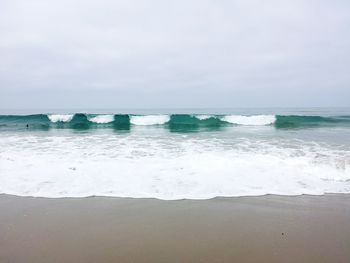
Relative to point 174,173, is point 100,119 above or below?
above

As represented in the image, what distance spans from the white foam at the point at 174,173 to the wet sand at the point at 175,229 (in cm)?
44

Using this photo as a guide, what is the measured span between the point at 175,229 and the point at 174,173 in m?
2.64

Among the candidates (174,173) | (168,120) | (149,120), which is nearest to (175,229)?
(174,173)

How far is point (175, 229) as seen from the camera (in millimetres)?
3307

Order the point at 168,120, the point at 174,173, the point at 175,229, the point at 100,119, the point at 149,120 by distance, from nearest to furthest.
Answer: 1. the point at 175,229
2. the point at 174,173
3. the point at 149,120
4. the point at 168,120
5. the point at 100,119

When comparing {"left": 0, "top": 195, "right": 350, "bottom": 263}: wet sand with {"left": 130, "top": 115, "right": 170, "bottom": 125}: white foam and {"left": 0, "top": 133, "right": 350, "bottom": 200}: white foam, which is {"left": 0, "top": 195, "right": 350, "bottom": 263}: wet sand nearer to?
{"left": 0, "top": 133, "right": 350, "bottom": 200}: white foam

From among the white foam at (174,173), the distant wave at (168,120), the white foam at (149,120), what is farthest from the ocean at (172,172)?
the white foam at (149,120)

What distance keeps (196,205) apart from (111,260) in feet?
5.95

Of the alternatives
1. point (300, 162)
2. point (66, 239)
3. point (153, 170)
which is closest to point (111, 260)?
point (66, 239)

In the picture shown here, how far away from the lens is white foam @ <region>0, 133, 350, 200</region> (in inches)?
191

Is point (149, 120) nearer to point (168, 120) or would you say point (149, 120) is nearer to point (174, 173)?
point (168, 120)

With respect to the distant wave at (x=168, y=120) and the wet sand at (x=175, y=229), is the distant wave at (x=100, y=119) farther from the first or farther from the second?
the wet sand at (x=175, y=229)

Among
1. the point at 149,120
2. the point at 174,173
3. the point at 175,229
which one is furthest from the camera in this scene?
the point at 149,120

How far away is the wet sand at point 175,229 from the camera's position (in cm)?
272
